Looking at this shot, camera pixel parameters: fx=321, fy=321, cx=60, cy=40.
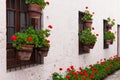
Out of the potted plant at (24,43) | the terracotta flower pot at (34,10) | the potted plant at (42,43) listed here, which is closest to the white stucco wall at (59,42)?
the potted plant at (24,43)

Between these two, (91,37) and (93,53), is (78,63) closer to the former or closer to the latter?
(91,37)

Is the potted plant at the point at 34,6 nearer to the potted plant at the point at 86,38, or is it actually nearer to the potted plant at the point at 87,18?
the potted plant at the point at 86,38

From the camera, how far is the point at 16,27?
6.07m

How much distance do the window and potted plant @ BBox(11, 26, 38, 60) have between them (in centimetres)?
19

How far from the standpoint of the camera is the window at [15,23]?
229 inches

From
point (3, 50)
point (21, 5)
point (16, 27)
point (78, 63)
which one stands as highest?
point (21, 5)

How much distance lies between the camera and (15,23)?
6.05 meters

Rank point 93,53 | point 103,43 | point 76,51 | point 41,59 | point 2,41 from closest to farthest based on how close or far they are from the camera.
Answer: point 2,41 → point 41,59 → point 76,51 → point 93,53 → point 103,43

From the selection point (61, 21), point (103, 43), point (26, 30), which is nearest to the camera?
point (26, 30)

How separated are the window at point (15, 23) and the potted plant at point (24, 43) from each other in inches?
7.5

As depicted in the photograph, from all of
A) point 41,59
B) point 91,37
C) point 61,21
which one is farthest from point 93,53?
point 41,59

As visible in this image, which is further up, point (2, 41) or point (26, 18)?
point (26, 18)

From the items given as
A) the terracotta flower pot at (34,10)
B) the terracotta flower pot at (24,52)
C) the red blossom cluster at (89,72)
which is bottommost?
the red blossom cluster at (89,72)

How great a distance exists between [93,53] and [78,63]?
190cm
